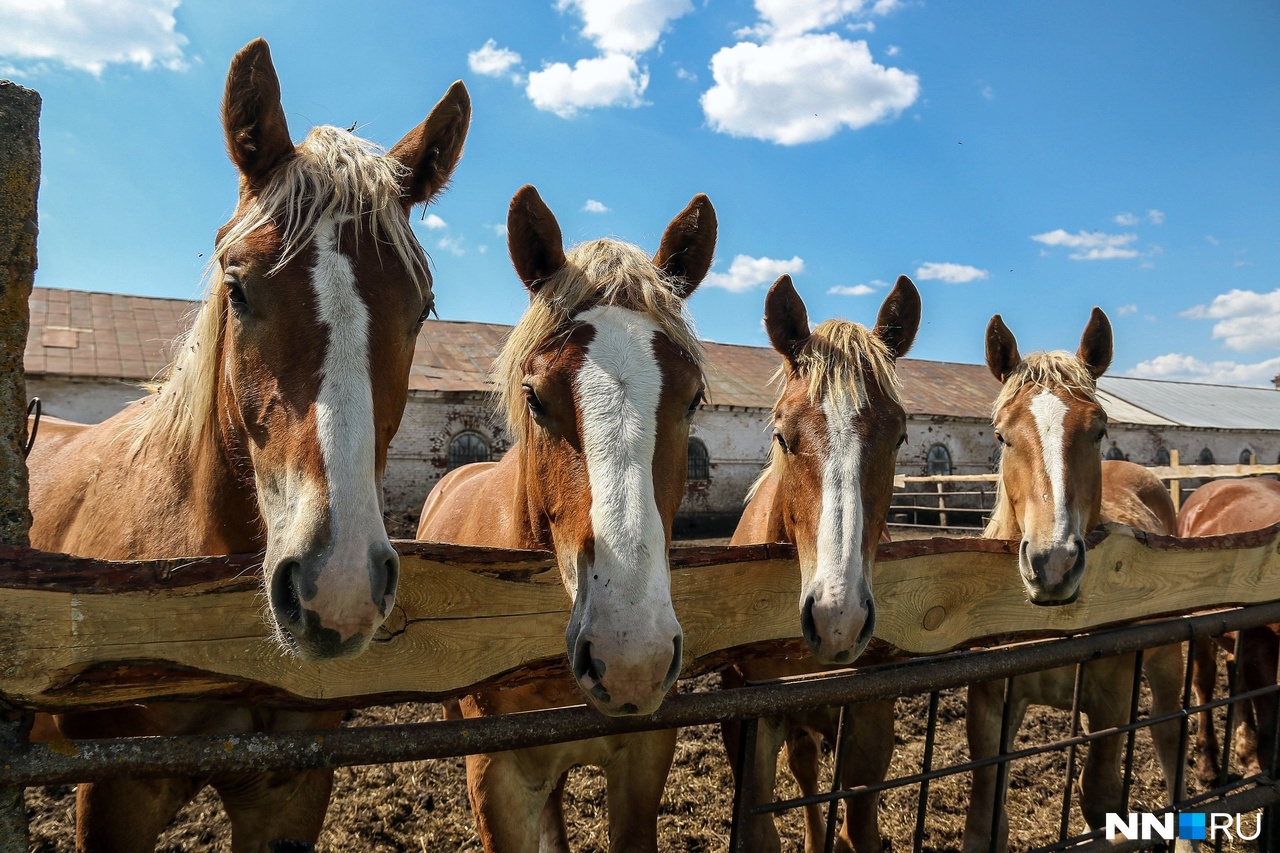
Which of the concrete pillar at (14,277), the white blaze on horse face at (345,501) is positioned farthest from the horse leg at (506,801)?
the concrete pillar at (14,277)

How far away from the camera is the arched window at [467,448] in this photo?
1667 centimetres

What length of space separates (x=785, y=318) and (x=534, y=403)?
4.84 feet

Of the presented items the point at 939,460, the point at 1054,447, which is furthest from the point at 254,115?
the point at 939,460

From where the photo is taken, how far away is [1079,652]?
2.13m

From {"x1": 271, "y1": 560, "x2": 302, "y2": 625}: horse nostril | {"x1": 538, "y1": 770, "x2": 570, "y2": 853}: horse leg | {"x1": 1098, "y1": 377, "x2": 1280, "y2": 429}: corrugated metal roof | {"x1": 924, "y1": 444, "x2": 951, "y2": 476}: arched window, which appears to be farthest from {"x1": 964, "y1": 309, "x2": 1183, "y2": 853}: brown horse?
{"x1": 1098, "y1": 377, "x2": 1280, "y2": 429}: corrugated metal roof

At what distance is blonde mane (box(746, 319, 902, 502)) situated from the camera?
246 centimetres

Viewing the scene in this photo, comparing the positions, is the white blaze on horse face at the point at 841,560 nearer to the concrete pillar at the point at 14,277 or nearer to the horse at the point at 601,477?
the horse at the point at 601,477

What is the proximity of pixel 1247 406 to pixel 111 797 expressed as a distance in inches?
1778

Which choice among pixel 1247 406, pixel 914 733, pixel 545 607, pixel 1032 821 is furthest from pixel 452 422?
pixel 1247 406

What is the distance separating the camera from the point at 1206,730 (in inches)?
184

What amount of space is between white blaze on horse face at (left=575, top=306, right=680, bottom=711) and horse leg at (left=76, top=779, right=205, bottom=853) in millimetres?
1257

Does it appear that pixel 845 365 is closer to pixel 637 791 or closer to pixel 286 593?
pixel 637 791

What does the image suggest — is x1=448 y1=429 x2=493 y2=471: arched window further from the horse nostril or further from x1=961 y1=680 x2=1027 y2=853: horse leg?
the horse nostril

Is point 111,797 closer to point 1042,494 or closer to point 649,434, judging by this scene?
point 649,434
